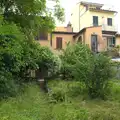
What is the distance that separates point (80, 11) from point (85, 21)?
8.34 feet

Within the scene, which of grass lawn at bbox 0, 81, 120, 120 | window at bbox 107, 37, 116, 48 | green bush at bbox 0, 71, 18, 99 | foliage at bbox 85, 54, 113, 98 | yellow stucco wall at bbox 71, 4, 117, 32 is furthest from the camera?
yellow stucco wall at bbox 71, 4, 117, 32

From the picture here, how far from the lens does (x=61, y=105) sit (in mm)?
14898

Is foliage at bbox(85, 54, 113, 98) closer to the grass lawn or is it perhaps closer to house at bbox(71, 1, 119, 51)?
the grass lawn

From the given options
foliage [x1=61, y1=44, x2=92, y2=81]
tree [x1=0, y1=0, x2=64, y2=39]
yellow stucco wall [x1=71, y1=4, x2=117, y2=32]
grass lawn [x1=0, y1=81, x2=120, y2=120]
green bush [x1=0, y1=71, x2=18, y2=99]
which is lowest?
grass lawn [x1=0, y1=81, x2=120, y2=120]

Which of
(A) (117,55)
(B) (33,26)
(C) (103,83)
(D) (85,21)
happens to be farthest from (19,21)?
(D) (85,21)

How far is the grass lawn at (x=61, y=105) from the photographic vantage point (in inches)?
483

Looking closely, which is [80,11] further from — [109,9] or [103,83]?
[103,83]

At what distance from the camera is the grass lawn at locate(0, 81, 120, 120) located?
40.3ft

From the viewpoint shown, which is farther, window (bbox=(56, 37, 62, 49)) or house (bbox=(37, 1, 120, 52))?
window (bbox=(56, 37, 62, 49))

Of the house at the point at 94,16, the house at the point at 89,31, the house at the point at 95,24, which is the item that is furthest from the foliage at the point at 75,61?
the house at the point at 94,16

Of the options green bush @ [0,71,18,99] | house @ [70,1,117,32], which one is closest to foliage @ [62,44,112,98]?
green bush @ [0,71,18,99]

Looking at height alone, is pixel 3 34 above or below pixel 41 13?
below

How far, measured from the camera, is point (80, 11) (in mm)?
49625

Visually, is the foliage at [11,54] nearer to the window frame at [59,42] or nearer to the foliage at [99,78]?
the foliage at [99,78]
